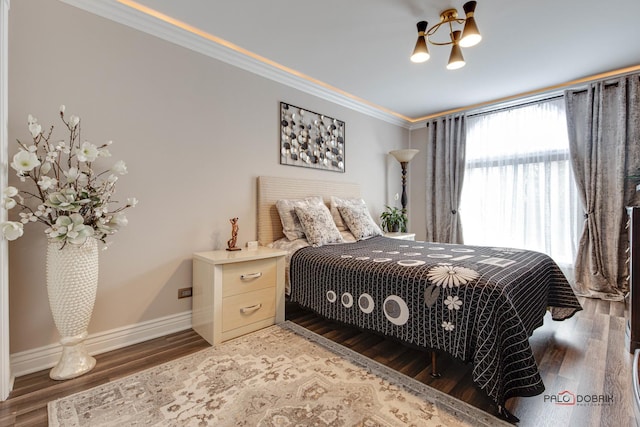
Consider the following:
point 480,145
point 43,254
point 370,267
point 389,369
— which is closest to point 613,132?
point 480,145

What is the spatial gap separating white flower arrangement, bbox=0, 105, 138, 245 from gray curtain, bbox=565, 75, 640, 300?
4.61m

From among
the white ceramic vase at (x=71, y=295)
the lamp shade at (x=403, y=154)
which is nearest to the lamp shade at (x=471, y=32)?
the lamp shade at (x=403, y=154)

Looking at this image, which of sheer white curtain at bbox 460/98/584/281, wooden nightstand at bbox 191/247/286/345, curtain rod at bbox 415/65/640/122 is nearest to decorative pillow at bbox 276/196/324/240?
wooden nightstand at bbox 191/247/286/345

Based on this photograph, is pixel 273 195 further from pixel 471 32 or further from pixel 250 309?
pixel 471 32

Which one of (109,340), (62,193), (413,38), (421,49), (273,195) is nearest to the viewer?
(62,193)

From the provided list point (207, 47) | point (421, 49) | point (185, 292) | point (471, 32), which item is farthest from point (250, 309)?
point (471, 32)

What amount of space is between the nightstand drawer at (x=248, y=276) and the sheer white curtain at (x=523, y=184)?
10.8 feet

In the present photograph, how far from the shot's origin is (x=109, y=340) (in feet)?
6.66

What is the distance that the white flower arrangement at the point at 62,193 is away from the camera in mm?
1483

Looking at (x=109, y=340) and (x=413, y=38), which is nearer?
(x=109, y=340)

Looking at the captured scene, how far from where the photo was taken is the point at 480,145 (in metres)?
4.20

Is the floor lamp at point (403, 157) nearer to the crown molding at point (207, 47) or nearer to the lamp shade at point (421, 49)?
the crown molding at point (207, 47)

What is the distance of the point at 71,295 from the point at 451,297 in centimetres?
218

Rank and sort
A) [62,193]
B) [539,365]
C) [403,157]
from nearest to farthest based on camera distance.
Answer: [62,193], [539,365], [403,157]
